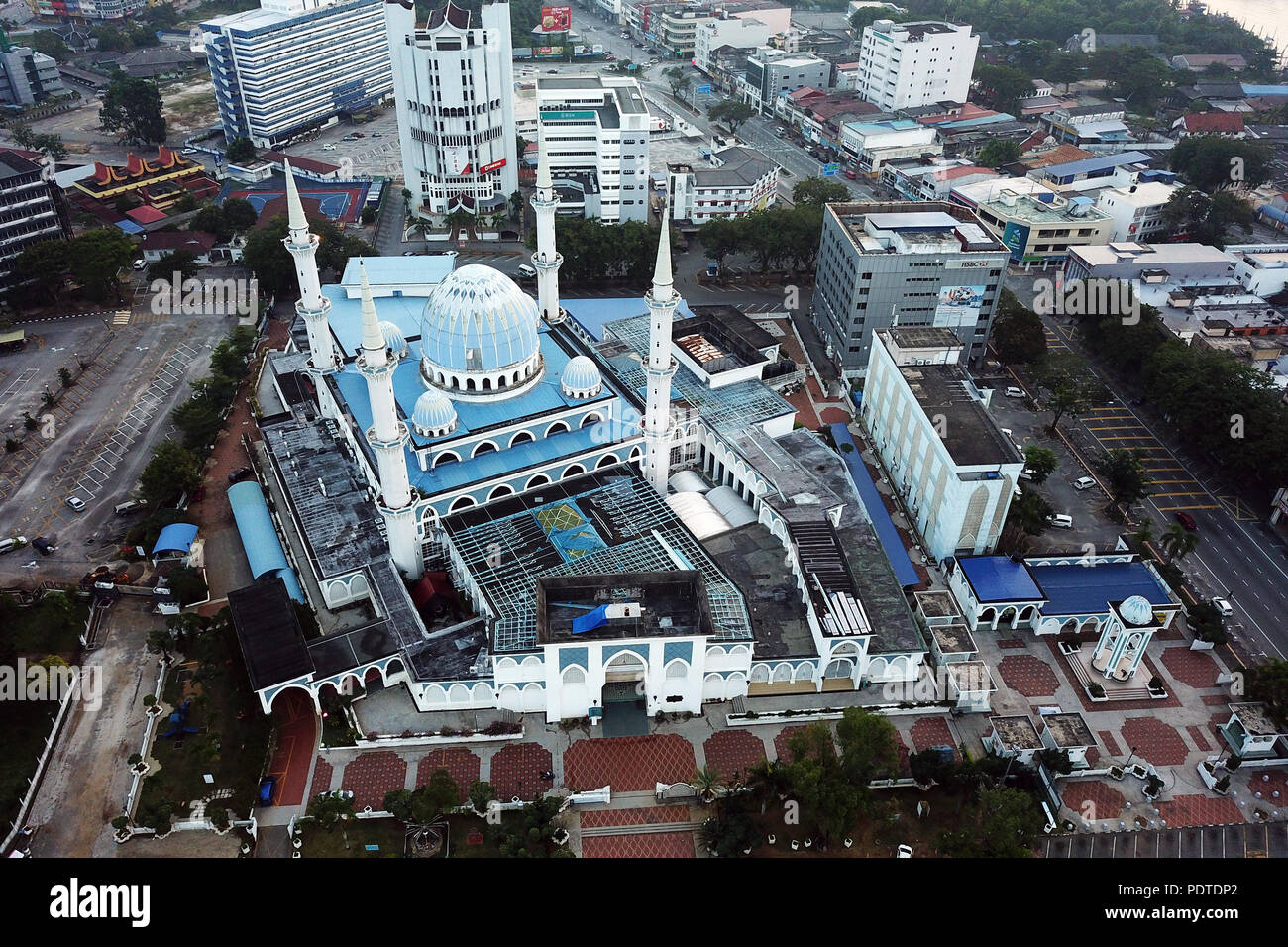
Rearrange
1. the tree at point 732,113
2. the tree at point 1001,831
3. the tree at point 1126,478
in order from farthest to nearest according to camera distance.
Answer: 1. the tree at point 732,113
2. the tree at point 1126,478
3. the tree at point 1001,831

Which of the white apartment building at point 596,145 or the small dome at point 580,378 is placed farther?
the white apartment building at point 596,145

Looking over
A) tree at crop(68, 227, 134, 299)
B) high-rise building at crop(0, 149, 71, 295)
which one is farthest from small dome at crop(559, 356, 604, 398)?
high-rise building at crop(0, 149, 71, 295)

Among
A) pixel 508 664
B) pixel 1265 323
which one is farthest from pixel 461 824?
pixel 1265 323

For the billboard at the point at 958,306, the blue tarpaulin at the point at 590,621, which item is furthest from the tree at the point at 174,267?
the billboard at the point at 958,306

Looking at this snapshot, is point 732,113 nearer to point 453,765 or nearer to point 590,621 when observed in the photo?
point 590,621

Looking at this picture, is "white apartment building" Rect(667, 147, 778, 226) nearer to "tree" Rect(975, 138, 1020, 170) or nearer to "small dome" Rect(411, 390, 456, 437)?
"tree" Rect(975, 138, 1020, 170)

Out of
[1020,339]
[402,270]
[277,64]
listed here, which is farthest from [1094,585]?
[277,64]

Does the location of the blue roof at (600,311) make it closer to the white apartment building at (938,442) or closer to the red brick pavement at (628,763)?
the white apartment building at (938,442)
